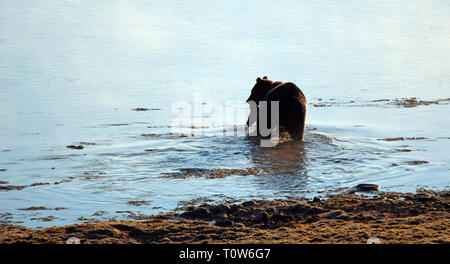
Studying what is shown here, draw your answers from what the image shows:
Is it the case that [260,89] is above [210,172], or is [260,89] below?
above

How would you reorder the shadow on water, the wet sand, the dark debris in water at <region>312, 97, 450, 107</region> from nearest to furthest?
1. the wet sand
2. the shadow on water
3. the dark debris in water at <region>312, 97, 450, 107</region>

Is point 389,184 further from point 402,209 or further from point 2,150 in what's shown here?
point 2,150

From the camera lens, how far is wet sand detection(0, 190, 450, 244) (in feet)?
19.4

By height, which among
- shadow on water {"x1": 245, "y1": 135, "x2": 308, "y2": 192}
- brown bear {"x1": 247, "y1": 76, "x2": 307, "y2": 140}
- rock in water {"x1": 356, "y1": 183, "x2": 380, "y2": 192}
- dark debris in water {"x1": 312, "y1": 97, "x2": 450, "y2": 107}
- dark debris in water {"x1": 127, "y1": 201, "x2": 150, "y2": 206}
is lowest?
shadow on water {"x1": 245, "y1": 135, "x2": 308, "y2": 192}

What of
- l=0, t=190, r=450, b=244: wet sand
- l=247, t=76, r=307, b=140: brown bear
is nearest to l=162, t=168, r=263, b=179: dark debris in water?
l=0, t=190, r=450, b=244: wet sand

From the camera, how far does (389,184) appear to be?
8.70 meters

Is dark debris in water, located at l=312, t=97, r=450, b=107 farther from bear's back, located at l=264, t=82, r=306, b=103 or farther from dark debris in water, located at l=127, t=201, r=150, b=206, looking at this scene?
dark debris in water, located at l=127, t=201, r=150, b=206

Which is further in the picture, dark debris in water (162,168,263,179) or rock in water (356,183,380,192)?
dark debris in water (162,168,263,179)

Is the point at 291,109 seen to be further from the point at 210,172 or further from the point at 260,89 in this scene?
the point at 210,172

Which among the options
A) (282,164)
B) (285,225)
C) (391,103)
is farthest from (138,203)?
(391,103)

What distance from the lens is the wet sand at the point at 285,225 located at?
5.91m

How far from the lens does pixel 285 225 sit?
21.6 feet
